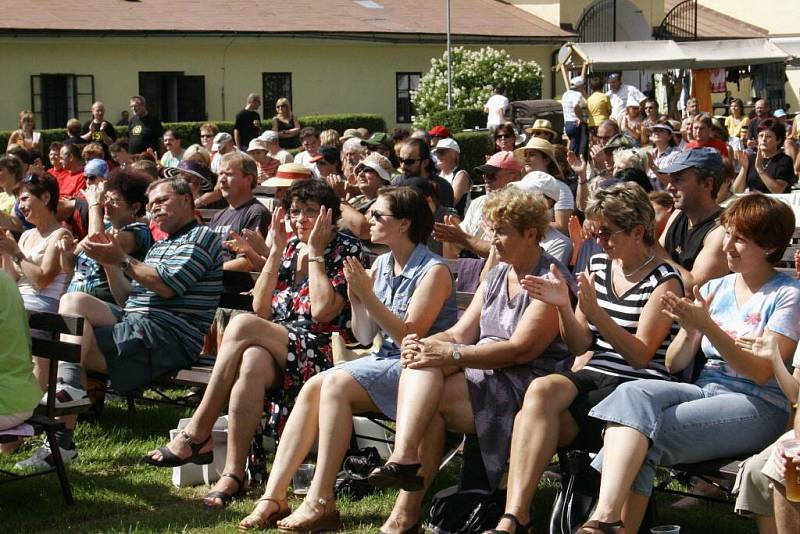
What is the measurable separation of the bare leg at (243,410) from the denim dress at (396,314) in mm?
519

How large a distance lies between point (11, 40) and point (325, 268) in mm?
24987

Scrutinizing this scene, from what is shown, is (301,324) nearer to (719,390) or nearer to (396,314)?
(396,314)

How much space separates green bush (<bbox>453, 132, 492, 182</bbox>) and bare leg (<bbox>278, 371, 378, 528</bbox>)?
19159 millimetres

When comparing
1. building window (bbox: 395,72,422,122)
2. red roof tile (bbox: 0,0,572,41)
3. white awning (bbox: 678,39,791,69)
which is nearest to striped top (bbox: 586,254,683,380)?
white awning (bbox: 678,39,791,69)

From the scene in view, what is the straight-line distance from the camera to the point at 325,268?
22.7 ft

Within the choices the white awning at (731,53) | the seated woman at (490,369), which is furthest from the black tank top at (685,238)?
the white awning at (731,53)

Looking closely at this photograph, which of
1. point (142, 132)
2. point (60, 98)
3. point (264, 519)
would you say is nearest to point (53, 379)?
point (264, 519)

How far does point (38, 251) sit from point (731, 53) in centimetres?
2498

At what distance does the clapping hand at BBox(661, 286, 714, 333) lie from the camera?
5.17m

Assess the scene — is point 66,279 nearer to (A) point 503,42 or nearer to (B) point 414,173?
(B) point 414,173

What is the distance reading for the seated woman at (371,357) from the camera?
5941 millimetres

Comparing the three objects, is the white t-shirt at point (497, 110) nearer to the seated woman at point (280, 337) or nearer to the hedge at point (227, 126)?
the hedge at point (227, 126)

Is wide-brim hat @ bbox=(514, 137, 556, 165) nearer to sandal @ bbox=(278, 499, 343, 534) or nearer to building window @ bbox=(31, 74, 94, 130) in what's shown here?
sandal @ bbox=(278, 499, 343, 534)

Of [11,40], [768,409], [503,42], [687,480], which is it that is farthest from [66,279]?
[503,42]
